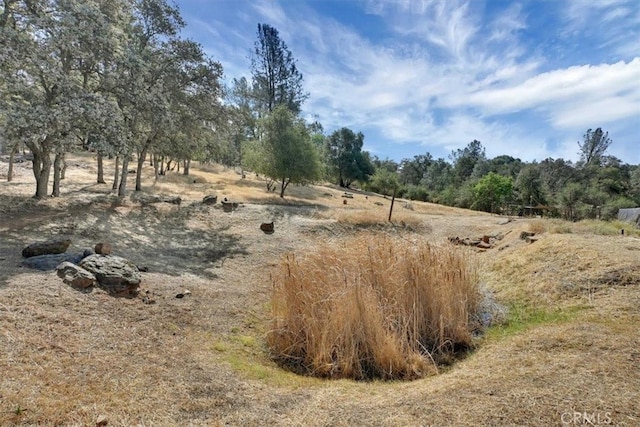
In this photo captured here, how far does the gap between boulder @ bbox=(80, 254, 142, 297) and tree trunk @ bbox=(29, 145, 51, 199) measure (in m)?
6.35

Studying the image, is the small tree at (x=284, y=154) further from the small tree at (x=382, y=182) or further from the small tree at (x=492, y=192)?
the small tree at (x=492, y=192)

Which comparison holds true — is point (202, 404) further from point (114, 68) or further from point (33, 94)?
point (114, 68)

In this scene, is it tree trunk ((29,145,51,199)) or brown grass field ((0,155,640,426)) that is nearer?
brown grass field ((0,155,640,426))

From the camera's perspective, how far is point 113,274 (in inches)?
213

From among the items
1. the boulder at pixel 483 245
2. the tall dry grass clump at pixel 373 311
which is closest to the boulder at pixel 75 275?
the tall dry grass clump at pixel 373 311

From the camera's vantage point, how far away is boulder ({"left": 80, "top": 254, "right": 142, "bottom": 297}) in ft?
17.4

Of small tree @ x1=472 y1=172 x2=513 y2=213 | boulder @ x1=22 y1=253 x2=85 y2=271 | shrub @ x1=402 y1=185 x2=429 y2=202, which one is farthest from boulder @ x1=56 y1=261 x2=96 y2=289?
shrub @ x1=402 y1=185 x2=429 y2=202

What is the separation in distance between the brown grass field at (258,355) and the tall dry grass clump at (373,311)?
1.06ft

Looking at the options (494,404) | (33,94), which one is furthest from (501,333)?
(33,94)

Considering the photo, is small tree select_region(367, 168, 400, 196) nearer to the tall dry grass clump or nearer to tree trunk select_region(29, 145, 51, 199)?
tree trunk select_region(29, 145, 51, 199)

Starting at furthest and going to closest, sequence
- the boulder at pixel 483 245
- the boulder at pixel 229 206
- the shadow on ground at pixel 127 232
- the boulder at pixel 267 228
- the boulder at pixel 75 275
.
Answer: the boulder at pixel 229 206 → the boulder at pixel 267 228 → the boulder at pixel 483 245 → the shadow on ground at pixel 127 232 → the boulder at pixel 75 275

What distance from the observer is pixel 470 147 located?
6475 cm

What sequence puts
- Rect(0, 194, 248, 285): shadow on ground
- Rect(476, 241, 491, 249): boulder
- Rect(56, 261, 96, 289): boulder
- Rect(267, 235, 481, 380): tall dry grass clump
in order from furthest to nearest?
Rect(476, 241, 491, 249): boulder → Rect(0, 194, 248, 285): shadow on ground → Rect(56, 261, 96, 289): boulder → Rect(267, 235, 481, 380): tall dry grass clump

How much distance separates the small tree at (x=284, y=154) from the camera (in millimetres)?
20109
